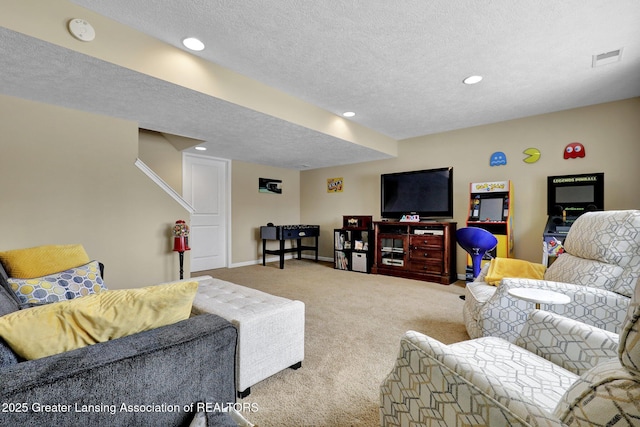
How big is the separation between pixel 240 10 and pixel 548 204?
4183 millimetres

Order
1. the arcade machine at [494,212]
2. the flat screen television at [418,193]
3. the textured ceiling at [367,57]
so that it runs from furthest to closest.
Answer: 1. the flat screen television at [418,193]
2. the arcade machine at [494,212]
3. the textured ceiling at [367,57]

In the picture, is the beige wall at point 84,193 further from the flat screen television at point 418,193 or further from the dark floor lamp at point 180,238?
the flat screen television at point 418,193

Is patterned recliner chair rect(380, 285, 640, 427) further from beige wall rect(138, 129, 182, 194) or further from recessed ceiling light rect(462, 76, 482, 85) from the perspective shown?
beige wall rect(138, 129, 182, 194)

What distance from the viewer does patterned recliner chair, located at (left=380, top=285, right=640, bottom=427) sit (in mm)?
492

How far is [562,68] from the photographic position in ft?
8.65

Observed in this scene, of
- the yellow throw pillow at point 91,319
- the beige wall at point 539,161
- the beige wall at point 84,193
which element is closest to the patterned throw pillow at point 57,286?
the yellow throw pillow at point 91,319

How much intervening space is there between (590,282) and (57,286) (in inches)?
130

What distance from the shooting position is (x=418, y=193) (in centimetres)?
481

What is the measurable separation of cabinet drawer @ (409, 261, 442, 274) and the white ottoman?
3.11m

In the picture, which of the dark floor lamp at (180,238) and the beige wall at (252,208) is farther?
the beige wall at (252,208)

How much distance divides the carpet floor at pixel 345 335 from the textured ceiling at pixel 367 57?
2216 mm

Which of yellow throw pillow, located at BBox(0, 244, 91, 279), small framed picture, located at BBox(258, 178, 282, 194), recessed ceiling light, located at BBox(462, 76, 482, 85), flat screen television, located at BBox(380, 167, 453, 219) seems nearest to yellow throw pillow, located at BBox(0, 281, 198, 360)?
yellow throw pillow, located at BBox(0, 244, 91, 279)

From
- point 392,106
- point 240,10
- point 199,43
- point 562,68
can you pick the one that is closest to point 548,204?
point 562,68

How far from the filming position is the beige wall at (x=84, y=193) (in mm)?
2555
